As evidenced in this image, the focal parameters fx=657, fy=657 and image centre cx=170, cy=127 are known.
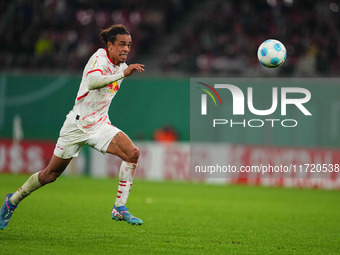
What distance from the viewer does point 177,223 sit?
10.9 m

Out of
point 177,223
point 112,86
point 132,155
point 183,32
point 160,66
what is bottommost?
point 177,223

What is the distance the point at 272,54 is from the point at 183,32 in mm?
17305

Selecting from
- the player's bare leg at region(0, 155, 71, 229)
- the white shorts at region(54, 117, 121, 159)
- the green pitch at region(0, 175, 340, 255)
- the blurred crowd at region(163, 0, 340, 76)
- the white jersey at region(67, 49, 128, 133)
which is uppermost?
the blurred crowd at region(163, 0, 340, 76)

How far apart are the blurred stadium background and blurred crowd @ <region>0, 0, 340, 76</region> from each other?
0.04 meters

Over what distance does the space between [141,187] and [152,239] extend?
10756 mm

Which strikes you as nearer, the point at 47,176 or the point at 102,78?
the point at 102,78

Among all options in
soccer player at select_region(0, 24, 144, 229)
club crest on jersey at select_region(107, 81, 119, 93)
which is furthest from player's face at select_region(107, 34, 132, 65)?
club crest on jersey at select_region(107, 81, 119, 93)

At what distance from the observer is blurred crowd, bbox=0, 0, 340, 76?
23594mm

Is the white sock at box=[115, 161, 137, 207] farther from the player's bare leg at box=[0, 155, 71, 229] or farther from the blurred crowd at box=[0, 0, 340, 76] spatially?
the blurred crowd at box=[0, 0, 340, 76]

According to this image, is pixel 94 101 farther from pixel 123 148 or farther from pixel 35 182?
pixel 35 182

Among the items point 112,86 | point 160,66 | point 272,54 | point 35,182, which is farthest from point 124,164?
point 160,66

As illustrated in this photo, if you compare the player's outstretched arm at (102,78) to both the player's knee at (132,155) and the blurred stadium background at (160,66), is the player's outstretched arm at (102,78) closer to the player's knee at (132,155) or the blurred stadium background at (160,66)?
the player's knee at (132,155)

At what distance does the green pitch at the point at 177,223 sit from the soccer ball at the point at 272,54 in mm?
2594

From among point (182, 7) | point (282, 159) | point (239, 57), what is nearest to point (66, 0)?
point (182, 7)
